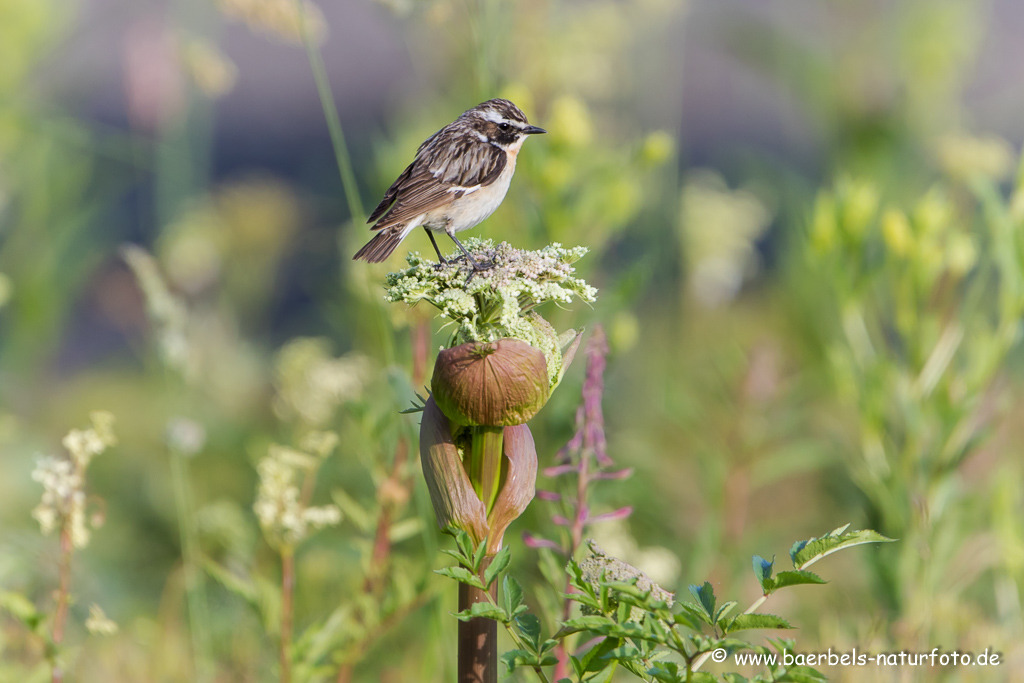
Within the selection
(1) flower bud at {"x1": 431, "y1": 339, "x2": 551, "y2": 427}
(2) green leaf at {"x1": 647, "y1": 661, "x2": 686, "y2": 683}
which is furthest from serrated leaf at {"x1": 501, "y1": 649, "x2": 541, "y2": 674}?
(1) flower bud at {"x1": 431, "y1": 339, "x2": 551, "y2": 427}

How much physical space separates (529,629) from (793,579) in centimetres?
32

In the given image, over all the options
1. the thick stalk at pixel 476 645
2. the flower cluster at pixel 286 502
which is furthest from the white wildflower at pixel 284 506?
the thick stalk at pixel 476 645

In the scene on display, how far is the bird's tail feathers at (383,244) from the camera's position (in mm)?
1585

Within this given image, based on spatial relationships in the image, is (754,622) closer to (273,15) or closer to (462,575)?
(462,575)

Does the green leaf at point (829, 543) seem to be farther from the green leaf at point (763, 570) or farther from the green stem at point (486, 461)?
the green stem at point (486, 461)

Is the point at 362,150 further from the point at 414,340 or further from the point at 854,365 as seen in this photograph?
the point at 854,365

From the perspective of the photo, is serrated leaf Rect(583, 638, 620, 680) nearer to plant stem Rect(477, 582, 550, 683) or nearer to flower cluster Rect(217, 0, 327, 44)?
plant stem Rect(477, 582, 550, 683)

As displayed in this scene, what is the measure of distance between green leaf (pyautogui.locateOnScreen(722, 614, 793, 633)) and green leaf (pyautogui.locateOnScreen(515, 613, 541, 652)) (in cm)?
23

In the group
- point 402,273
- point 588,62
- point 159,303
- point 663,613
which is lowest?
point 663,613

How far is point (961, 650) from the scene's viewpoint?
199cm

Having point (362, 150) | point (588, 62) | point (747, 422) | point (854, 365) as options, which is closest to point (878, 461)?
point (854, 365)

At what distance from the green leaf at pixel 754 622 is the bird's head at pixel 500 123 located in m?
1.03

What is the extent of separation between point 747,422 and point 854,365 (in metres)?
0.40

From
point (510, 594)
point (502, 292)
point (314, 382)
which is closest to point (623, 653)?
point (510, 594)
